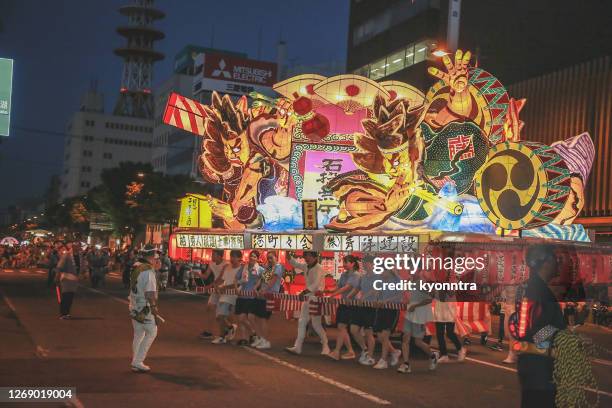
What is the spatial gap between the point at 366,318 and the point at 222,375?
292 centimetres

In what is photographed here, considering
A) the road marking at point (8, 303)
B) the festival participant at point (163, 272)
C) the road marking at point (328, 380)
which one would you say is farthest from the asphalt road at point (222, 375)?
the festival participant at point (163, 272)

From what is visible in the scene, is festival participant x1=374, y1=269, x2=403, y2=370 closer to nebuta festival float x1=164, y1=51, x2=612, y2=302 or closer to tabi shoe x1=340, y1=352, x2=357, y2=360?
tabi shoe x1=340, y1=352, x2=357, y2=360

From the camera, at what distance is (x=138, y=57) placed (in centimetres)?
16488

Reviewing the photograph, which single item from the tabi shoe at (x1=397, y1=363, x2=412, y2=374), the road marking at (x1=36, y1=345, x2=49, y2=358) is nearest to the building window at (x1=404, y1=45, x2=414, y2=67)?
the tabi shoe at (x1=397, y1=363, x2=412, y2=374)

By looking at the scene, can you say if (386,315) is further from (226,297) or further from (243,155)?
(243,155)

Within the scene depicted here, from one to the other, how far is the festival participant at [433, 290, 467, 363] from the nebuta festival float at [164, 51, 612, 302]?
3.65m

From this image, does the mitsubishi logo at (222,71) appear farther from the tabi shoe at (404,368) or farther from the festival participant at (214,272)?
the tabi shoe at (404,368)

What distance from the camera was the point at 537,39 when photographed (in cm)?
4594

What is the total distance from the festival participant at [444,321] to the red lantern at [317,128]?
12442 mm

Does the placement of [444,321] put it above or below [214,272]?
below

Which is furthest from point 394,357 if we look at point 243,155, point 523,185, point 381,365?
point 243,155

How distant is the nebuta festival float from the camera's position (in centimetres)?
1933

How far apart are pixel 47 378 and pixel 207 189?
5561 centimetres

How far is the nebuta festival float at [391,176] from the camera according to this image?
19328mm
